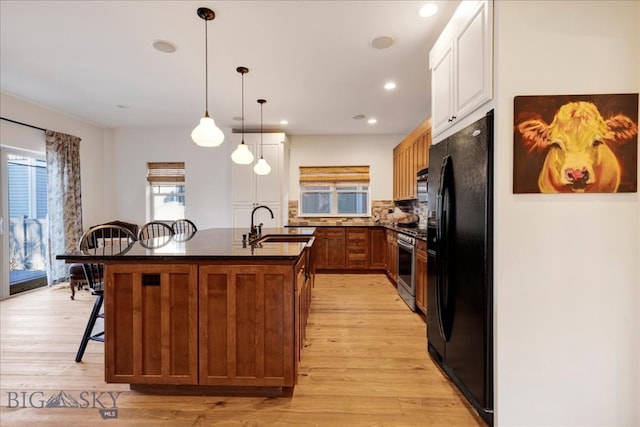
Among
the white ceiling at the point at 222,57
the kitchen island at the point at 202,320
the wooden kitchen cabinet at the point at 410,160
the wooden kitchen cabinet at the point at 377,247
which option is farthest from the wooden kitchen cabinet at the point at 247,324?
the wooden kitchen cabinet at the point at 377,247

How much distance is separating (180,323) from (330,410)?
104 centimetres

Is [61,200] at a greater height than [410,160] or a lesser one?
lesser

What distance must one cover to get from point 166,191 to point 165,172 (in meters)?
0.37

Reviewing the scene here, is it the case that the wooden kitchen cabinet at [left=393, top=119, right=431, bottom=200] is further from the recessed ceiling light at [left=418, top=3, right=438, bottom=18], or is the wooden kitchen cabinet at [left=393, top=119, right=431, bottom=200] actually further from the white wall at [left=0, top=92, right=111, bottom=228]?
the white wall at [left=0, top=92, right=111, bottom=228]

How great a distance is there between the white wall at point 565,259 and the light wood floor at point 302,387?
49cm

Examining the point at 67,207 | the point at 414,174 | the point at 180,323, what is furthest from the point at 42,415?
the point at 414,174

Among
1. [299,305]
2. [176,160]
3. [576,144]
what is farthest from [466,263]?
[176,160]

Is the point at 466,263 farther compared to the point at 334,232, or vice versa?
the point at 334,232

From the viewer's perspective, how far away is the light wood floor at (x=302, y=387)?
1.64m

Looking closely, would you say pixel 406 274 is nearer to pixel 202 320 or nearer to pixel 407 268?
pixel 407 268

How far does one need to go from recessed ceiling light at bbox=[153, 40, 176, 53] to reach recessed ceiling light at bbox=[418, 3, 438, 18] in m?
2.13

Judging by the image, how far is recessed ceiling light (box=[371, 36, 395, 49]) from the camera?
2469 mm

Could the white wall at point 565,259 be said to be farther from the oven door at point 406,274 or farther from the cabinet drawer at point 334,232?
the cabinet drawer at point 334,232

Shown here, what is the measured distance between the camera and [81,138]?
16.0ft
